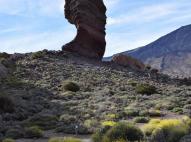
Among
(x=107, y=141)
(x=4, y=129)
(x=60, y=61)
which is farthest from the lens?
(x=60, y=61)

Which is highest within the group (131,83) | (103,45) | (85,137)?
(103,45)

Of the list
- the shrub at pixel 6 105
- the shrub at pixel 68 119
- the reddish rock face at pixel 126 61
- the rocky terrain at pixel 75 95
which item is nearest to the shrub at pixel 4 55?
the rocky terrain at pixel 75 95

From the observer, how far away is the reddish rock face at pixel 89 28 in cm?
7725

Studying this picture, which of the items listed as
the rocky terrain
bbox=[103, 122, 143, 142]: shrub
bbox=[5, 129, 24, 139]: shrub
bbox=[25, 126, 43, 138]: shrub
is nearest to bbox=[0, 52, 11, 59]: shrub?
the rocky terrain

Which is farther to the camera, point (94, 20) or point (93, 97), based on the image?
point (94, 20)

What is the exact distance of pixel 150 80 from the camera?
70438 millimetres

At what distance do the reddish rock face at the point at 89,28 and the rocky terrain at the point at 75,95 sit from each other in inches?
63.3

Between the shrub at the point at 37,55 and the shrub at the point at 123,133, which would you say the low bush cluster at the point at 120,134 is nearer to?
the shrub at the point at 123,133

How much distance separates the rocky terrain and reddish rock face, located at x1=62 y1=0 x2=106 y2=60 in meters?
1.61

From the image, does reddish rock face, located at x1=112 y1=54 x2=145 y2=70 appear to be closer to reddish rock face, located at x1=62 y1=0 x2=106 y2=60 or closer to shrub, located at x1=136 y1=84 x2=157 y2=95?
reddish rock face, located at x1=62 y1=0 x2=106 y2=60

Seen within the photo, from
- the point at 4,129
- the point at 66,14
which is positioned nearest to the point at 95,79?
the point at 66,14

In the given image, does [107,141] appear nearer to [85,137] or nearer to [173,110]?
[85,137]

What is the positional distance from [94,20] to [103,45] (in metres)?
4.01

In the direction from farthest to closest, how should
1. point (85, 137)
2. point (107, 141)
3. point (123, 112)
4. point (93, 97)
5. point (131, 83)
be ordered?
1. point (131, 83)
2. point (93, 97)
3. point (123, 112)
4. point (85, 137)
5. point (107, 141)
